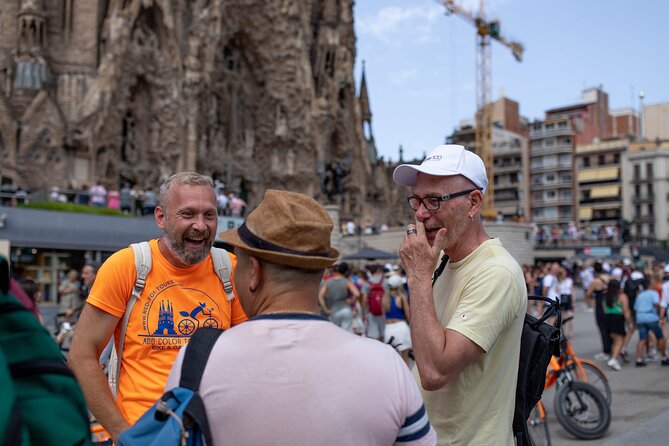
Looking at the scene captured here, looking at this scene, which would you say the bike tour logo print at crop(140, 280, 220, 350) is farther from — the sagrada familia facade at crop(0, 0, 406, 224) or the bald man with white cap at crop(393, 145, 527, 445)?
the sagrada familia facade at crop(0, 0, 406, 224)

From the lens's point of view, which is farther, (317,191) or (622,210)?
(622,210)

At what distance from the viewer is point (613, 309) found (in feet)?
35.3

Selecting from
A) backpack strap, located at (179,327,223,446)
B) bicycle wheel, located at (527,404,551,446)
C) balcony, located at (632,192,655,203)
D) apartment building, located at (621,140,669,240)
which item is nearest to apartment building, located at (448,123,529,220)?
apartment building, located at (621,140,669,240)

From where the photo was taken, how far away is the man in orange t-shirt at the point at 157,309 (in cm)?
261

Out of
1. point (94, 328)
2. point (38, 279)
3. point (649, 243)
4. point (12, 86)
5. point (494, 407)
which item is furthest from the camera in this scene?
point (649, 243)

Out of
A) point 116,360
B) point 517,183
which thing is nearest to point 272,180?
point 116,360

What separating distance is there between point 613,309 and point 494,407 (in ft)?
30.6

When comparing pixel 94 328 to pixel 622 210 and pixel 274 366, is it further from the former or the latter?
pixel 622 210

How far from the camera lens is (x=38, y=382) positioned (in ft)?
4.18

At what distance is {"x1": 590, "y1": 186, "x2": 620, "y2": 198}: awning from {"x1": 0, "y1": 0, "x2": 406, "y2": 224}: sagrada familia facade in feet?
110

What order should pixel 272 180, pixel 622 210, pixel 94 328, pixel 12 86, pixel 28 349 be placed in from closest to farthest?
pixel 28 349
pixel 94 328
pixel 12 86
pixel 272 180
pixel 622 210

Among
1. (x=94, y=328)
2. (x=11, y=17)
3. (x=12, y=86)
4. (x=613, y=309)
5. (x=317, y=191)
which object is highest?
(x=11, y=17)

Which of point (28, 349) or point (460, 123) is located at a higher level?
point (460, 123)

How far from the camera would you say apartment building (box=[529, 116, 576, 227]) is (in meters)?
69.7
